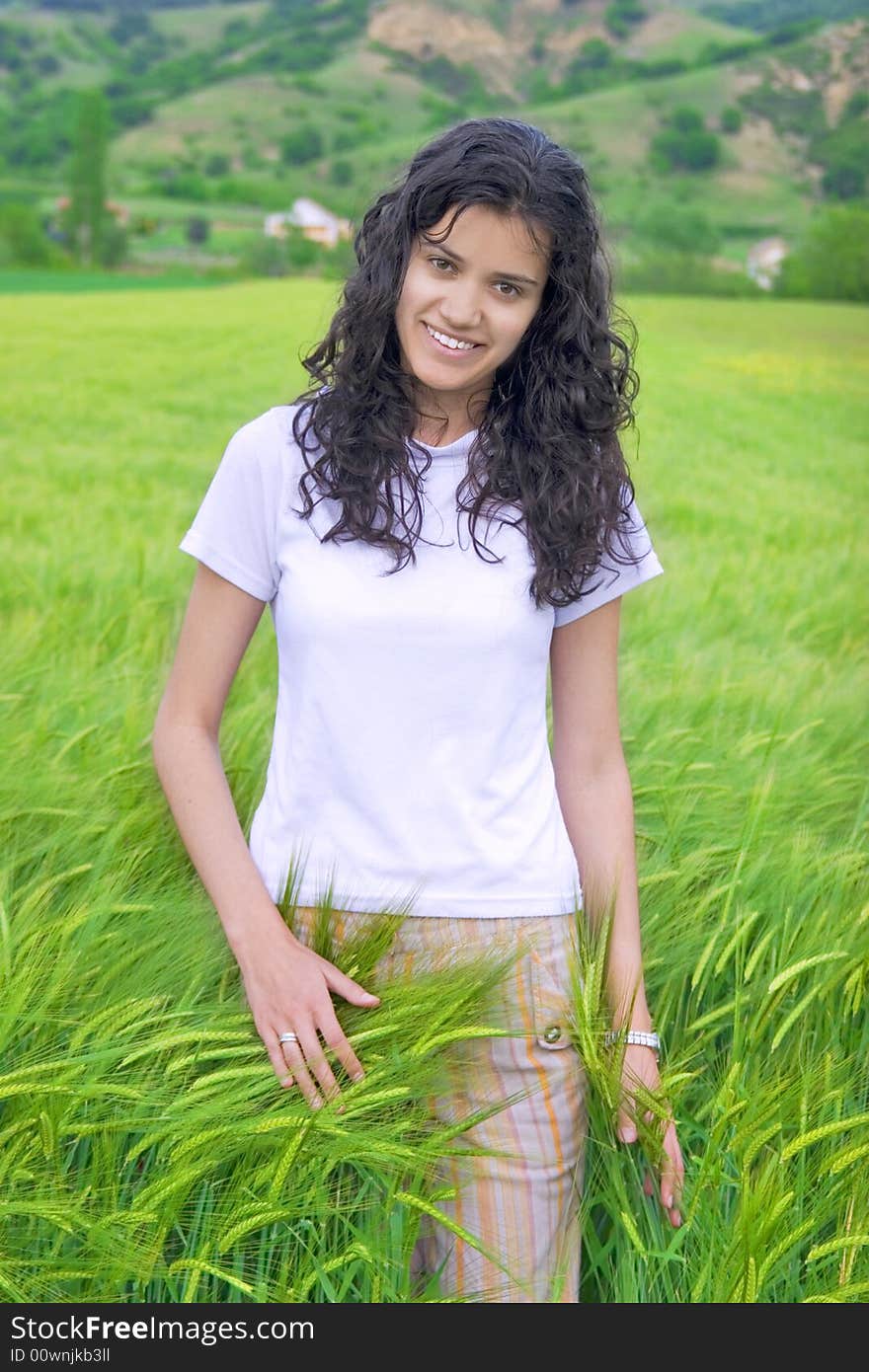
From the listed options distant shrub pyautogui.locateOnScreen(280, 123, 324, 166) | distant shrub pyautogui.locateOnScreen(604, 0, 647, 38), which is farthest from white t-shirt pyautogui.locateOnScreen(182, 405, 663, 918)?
distant shrub pyautogui.locateOnScreen(604, 0, 647, 38)

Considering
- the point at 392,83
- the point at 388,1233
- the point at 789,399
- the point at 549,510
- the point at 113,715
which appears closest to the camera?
the point at 388,1233

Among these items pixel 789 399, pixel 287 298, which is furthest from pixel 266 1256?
pixel 287 298

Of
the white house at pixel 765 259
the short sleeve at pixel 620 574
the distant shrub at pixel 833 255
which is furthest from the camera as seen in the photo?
the white house at pixel 765 259

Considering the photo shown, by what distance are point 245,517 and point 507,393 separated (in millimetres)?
280

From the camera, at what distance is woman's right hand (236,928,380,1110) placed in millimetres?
856

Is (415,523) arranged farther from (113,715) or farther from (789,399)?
(789,399)

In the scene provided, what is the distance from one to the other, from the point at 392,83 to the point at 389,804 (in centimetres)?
773

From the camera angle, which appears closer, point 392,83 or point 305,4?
point 305,4

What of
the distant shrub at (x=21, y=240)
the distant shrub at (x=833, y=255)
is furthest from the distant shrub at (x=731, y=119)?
the distant shrub at (x=21, y=240)

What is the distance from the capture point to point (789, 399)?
599 centimetres

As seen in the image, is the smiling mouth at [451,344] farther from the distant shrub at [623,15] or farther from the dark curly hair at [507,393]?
the distant shrub at [623,15]

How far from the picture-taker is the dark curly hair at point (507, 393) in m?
0.96

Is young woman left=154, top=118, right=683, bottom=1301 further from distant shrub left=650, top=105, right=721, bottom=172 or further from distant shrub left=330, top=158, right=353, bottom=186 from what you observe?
distant shrub left=650, top=105, right=721, bottom=172

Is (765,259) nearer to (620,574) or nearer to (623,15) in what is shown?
(623,15)
